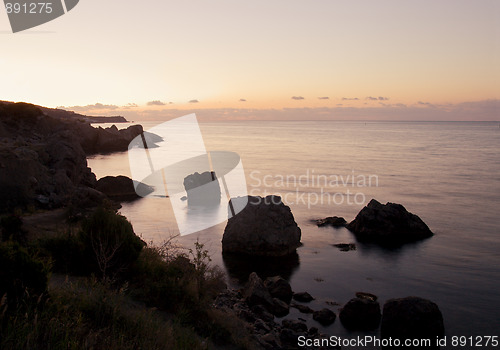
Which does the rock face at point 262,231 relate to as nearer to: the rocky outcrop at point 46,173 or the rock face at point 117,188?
the rocky outcrop at point 46,173

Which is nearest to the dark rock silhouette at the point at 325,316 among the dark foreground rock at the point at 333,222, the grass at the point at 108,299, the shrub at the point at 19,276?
the grass at the point at 108,299

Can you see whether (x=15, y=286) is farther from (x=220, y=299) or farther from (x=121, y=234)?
(x=220, y=299)

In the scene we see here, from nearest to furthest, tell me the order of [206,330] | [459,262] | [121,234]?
[206,330], [121,234], [459,262]

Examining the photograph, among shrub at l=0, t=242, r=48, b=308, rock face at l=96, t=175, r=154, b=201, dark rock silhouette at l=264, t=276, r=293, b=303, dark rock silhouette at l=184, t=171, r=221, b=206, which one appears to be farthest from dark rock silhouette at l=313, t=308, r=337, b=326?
rock face at l=96, t=175, r=154, b=201

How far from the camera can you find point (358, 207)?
34.7 m

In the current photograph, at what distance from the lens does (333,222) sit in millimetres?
28844

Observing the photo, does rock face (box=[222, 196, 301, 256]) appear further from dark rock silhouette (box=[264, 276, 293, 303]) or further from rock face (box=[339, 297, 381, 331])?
rock face (box=[339, 297, 381, 331])

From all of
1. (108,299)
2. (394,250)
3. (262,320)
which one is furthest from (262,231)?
(108,299)

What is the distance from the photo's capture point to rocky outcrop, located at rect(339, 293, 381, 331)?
14.1m

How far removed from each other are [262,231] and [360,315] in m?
8.62

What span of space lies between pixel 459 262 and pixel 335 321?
10844 mm

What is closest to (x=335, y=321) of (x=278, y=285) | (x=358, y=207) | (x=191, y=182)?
(x=278, y=285)

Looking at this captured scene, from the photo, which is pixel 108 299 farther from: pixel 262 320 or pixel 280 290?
pixel 280 290

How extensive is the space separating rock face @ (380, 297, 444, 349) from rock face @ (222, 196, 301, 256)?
918cm
